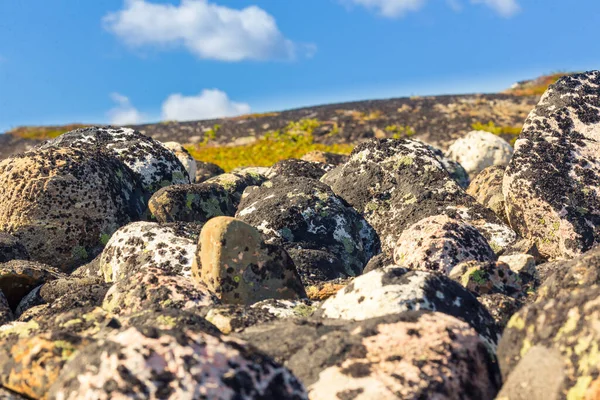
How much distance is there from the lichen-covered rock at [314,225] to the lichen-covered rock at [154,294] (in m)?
4.07

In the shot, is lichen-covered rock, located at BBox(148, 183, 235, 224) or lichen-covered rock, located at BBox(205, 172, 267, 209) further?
lichen-covered rock, located at BBox(205, 172, 267, 209)

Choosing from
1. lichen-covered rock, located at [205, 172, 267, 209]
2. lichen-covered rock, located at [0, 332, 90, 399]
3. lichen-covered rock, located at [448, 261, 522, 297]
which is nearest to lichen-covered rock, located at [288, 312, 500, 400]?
lichen-covered rock, located at [0, 332, 90, 399]

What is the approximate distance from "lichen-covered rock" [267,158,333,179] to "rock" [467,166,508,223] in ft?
13.8

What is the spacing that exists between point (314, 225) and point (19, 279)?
5.56m

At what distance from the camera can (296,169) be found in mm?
19125

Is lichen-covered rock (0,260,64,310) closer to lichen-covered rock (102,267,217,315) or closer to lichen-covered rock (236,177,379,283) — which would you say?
lichen-covered rock (102,267,217,315)

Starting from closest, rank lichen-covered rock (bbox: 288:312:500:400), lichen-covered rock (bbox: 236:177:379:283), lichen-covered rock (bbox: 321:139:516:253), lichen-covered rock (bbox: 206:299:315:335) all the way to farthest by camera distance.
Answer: lichen-covered rock (bbox: 288:312:500:400) → lichen-covered rock (bbox: 206:299:315:335) → lichen-covered rock (bbox: 236:177:379:283) → lichen-covered rock (bbox: 321:139:516:253)

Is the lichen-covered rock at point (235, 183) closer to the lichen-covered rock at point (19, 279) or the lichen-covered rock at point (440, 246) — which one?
the lichen-covered rock at point (19, 279)

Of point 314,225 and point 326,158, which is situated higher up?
point 326,158

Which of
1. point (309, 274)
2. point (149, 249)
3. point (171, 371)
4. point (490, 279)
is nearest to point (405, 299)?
point (490, 279)

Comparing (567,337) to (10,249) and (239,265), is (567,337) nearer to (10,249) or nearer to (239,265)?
(239,265)

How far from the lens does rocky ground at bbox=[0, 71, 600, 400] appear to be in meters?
5.63

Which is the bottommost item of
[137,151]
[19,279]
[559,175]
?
[19,279]

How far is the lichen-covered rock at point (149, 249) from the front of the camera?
1177 centimetres
